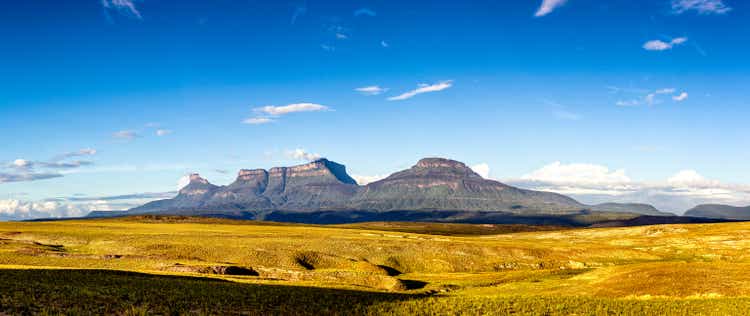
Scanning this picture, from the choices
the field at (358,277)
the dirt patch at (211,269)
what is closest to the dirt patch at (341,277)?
the field at (358,277)

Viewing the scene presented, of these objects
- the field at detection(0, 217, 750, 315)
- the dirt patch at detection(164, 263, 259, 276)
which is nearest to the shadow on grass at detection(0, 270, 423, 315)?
the field at detection(0, 217, 750, 315)

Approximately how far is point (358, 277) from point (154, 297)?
130ft

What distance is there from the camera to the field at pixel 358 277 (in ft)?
134

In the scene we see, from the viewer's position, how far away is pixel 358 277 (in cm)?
7769

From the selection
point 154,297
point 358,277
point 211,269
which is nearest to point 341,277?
point 358,277

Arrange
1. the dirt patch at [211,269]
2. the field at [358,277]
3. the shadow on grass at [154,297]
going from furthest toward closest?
the dirt patch at [211,269] < the field at [358,277] < the shadow on grass at [154,297]

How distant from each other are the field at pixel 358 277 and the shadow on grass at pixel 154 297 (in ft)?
0.40

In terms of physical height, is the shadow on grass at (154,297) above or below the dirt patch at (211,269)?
above

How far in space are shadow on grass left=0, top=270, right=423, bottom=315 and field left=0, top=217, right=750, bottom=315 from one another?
0.40 feet

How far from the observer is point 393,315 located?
127 feet

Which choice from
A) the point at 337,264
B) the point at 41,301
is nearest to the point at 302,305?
the point at 41,301

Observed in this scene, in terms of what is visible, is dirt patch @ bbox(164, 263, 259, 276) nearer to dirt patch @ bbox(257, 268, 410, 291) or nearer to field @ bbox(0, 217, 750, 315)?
field @ bbox(0, 217, 750, 315)

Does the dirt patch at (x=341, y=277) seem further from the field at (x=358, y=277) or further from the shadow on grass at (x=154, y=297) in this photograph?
the shadow on grass at (x=154, y=297)

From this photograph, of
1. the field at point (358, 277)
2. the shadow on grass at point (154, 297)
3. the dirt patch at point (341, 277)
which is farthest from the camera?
the dirt patch at point (341, 277)
